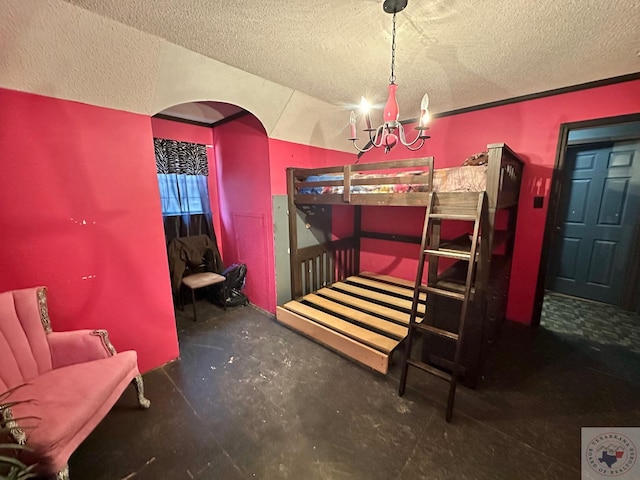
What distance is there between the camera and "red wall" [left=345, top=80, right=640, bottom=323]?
85.4 inches

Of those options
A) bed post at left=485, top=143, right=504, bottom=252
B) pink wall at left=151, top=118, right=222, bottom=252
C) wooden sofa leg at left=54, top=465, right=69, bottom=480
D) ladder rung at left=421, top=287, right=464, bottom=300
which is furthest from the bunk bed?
wooden sofa leg at left=54, top=465, right=69, bottom=480

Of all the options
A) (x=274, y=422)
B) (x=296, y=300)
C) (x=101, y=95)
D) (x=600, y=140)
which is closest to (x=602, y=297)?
(x=600, y=140)

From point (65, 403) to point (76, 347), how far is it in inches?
16.1

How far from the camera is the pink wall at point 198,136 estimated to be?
291 centimetres

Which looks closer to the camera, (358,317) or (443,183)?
(443,183)

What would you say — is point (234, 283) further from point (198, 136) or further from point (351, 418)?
point (351, 418)

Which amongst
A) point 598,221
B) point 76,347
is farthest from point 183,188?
point 598,221

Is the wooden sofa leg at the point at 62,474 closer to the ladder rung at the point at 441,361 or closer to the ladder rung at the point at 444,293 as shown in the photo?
→ the ladder rung at the point at 444,293

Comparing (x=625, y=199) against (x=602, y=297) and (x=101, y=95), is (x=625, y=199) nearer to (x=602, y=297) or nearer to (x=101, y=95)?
(x=602, y=297)

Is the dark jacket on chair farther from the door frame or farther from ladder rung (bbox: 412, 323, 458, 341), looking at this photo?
the door frame

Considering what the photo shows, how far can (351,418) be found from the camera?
1.65 metres

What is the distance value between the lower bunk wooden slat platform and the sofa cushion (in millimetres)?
1447

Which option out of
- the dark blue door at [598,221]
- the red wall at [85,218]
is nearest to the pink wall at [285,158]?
the red wall at [85,218]

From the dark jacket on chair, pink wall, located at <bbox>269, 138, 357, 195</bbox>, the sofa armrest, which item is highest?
pink wall, located at <bbox>269, 138, 357, 195</bbox>
